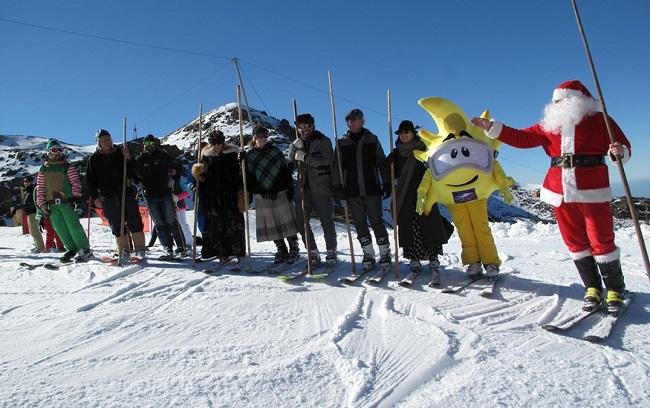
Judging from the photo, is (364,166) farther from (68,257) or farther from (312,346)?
(68,257)

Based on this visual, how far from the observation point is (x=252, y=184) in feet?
17.2

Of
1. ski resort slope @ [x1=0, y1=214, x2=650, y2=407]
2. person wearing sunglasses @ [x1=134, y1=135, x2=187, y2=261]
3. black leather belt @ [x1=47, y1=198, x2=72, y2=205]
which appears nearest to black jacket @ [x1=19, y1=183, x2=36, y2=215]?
black leather belt @ [x1=47, y1=198, x2=72, y2=205]

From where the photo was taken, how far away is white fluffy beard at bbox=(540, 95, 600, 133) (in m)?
3.07

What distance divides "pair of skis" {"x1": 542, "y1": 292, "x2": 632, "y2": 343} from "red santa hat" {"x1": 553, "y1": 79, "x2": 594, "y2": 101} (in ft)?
5.65

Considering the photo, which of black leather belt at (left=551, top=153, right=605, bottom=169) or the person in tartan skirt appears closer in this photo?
black leather belt at (left=551, top=153, right=605, bottom=169)

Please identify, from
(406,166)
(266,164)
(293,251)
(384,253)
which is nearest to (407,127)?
(406,166)

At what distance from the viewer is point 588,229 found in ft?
10.2

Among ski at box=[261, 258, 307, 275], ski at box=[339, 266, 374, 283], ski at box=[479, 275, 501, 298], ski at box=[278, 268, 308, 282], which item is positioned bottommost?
ski at box=[479, 275, 501, 298]

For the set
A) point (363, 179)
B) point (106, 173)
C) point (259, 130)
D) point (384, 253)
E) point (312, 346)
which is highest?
point (259, 130)

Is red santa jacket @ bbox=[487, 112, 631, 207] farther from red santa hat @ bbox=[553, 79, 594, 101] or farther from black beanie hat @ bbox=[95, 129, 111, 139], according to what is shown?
black beanie hat @ bbox=[95, 129, 111, 139]

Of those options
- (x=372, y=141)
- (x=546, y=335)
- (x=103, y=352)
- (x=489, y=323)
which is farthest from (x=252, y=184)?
(x=546, y=335)

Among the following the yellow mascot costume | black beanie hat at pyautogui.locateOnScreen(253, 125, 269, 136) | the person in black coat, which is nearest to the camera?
the yellow mascot costume

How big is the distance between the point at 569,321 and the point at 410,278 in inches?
62.2

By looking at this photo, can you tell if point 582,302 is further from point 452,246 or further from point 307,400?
point 452,246
